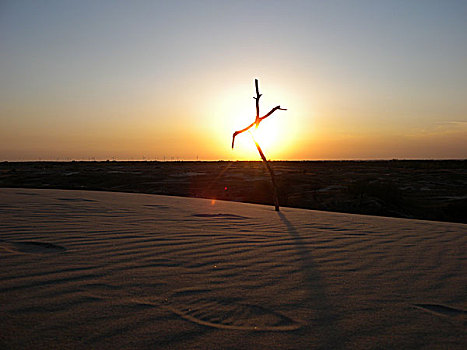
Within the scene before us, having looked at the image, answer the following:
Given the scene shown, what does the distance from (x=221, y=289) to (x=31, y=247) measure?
1785 mm

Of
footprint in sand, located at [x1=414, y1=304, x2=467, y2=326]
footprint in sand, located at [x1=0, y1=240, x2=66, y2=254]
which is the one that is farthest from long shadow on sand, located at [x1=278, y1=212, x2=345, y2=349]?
footprint in sand, located at [x1=0, y1=240, x2=66, y2=254]

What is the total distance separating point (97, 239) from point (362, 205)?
1198 cm

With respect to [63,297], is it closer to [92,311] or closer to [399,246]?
A: [92,311]

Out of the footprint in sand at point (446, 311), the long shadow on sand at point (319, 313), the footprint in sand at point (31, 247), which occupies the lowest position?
the footprint in sand at point (446, 311)

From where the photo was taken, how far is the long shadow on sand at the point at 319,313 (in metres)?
1.84

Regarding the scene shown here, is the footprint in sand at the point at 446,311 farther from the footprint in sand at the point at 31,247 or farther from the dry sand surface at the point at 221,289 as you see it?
the footprint in sand at the point at 31,247

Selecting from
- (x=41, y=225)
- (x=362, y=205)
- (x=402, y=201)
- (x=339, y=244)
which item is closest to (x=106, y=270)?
(x=41, y=225)

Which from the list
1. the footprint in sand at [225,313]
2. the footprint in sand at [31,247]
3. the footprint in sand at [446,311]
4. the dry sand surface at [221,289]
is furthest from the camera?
the footprint in sand at [31,247]

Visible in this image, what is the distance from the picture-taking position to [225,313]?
2098 mm

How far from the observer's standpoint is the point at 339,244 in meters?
4.04

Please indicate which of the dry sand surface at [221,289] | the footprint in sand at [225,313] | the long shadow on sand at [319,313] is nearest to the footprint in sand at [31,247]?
the dry sand surface at [221,289]

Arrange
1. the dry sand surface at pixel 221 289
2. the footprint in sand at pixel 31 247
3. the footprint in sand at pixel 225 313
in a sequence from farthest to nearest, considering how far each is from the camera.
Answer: the footprint in sand at pixel 31 247
the footprint in sand at pixel 225 313
the dry sand surface at pixel 221 289

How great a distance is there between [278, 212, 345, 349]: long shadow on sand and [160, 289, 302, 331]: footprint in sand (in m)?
0.10

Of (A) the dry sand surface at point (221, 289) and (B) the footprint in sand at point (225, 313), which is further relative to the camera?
(B) the footprint in sand at point (225, 313)
